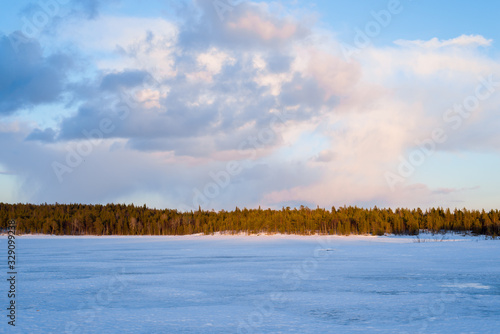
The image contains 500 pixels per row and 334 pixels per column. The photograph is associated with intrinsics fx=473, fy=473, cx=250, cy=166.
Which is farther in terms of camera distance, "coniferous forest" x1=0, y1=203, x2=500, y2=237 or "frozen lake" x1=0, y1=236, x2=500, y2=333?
"coniferous forest" x1=0, y1=203, x2=500, y2=237

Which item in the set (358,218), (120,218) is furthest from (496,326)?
(120,218)

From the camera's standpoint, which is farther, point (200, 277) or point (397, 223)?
point (397, 223)

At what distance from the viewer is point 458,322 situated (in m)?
14.7

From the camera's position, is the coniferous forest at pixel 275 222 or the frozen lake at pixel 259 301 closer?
the frozen lake at pixel 259 301

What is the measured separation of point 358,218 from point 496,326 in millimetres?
137883

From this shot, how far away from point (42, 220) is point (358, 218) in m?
119

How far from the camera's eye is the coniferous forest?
427 ft

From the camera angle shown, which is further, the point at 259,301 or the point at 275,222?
the point at 275,222

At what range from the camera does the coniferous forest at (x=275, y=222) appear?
13012cm

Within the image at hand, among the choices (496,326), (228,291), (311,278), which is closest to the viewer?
(496,326)

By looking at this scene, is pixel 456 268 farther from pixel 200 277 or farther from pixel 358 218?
pixel 358 218

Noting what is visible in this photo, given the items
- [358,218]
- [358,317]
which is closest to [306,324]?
[358,317]

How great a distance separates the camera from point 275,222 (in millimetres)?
163875

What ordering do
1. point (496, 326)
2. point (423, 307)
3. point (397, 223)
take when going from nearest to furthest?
1. point (496, 326)
2. point (423, 307)
3. point (397, 223)
